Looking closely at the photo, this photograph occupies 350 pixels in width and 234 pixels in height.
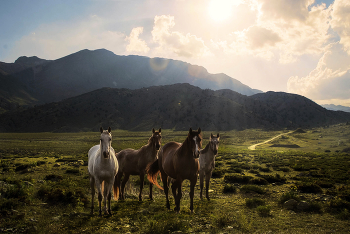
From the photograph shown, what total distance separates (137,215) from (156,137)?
11.7ft

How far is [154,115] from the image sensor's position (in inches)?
6772

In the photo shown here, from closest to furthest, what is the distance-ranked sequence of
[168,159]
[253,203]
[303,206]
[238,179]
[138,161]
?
[168,159]
[303,206]
[253,203]
[138,161]
[238,179]

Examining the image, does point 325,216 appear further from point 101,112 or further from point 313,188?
point 101,112

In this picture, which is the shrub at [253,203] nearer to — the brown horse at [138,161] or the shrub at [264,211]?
the shrub at [264,211]

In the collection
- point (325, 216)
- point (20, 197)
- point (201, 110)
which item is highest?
point (201, 110)

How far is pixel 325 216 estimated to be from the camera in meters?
7.85

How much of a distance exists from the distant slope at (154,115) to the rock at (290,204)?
448 feet

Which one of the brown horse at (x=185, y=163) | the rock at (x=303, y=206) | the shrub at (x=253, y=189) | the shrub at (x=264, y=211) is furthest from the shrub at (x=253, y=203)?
the brown horse at (x=185, y=163)

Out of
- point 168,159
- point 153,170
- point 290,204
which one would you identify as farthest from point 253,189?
point 168,159

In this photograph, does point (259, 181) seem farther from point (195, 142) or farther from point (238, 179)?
point (195, 142)

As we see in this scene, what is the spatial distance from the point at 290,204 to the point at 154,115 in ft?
541

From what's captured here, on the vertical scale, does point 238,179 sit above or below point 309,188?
below

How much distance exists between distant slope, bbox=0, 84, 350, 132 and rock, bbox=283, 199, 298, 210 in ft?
448

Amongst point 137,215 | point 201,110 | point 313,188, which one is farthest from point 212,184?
point 201,110
